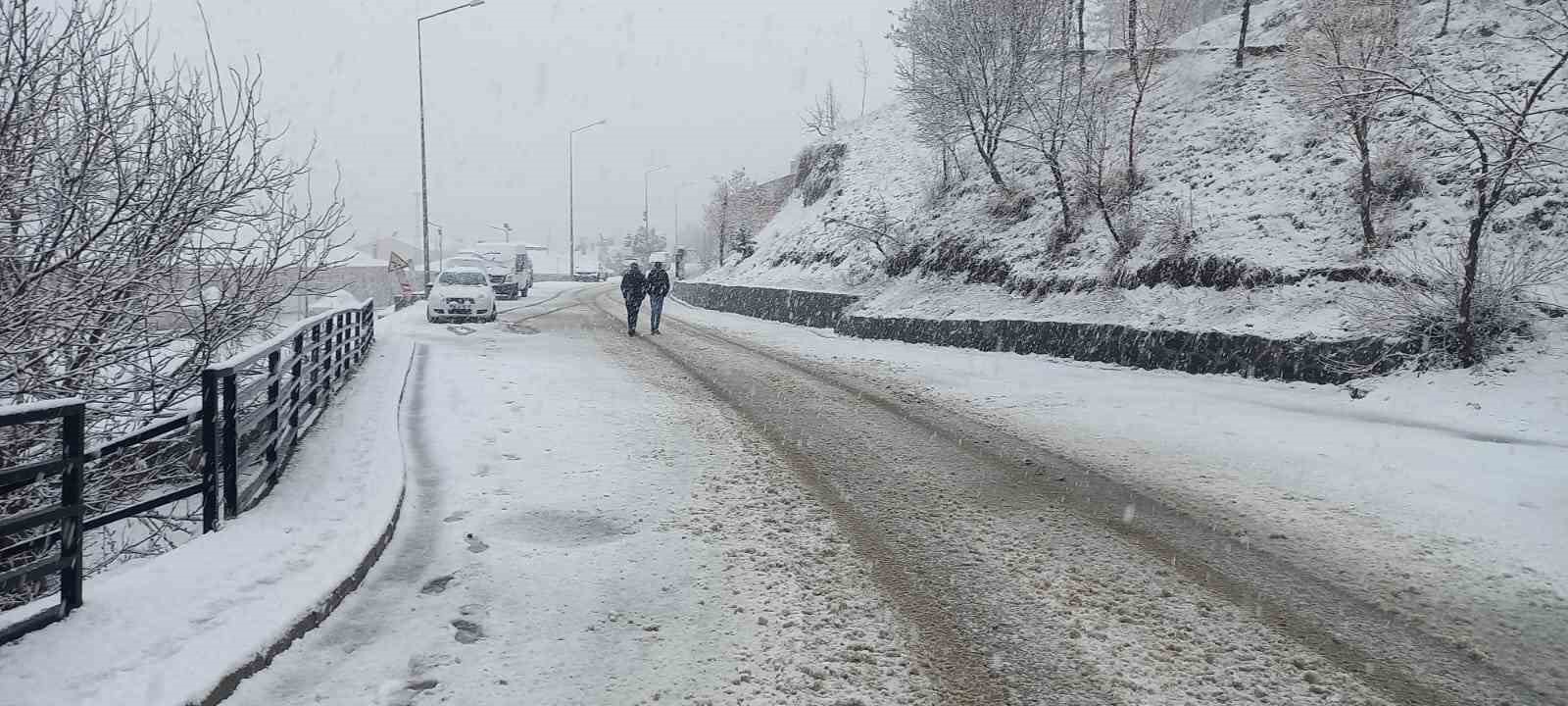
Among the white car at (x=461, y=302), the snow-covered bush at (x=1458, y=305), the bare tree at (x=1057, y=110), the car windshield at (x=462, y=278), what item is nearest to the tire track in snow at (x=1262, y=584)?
the snow-covered bush at (x=1458, y=305)

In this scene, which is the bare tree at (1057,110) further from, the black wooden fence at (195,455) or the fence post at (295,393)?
the fence post at (295,393)

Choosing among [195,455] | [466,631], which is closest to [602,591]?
[466,631]

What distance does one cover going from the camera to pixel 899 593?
169 inches

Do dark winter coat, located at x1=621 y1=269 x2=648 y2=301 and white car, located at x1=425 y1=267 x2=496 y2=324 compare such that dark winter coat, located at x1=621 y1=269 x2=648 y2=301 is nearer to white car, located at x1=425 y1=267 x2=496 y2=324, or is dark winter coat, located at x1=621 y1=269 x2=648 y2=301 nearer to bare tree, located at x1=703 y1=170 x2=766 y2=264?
white car, located at x1=425 y1=267 x2=496 y2=324

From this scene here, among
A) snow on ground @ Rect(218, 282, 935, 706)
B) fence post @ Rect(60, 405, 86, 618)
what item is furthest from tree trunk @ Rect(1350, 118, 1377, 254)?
fence post @ Rect(60, 405, 86, 618)

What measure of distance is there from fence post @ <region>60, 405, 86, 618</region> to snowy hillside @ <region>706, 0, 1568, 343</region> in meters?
13.1

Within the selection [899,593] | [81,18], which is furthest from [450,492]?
[81,18]

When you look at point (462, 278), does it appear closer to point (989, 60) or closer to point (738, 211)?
point (989, 60)

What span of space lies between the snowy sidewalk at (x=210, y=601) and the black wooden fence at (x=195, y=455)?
19cm

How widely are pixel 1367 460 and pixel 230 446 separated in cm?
900

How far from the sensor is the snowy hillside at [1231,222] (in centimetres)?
1266

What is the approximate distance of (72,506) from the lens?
376 cm

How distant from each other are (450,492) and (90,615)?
7.83ft

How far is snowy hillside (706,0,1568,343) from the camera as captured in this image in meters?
12.7
